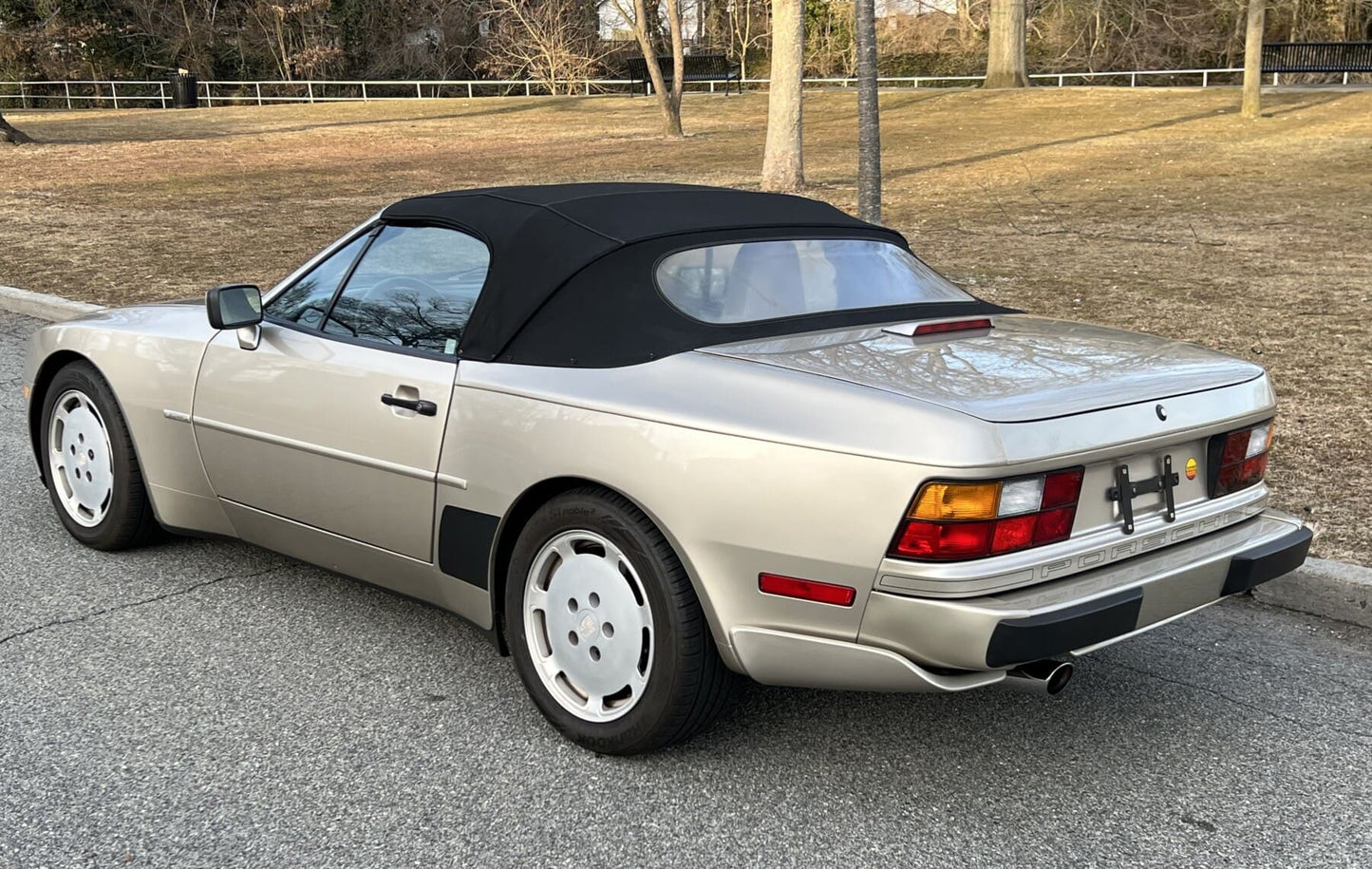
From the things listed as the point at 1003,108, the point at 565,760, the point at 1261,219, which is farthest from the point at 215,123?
the point at 565,760

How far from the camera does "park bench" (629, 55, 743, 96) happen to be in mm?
41119

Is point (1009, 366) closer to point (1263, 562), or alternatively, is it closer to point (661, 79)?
point (1263, 562)

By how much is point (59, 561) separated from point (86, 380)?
67 centimetres

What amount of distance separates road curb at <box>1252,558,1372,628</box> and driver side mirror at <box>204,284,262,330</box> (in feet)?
11.5

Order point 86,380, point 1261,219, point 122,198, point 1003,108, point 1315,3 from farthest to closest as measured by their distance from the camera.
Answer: point 1315,3
point 1003,108
point 122,198
point 1261,219
point 86,380

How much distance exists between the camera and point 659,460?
10.0 ft

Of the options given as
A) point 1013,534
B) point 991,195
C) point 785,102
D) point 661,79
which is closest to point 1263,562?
point 1013,534

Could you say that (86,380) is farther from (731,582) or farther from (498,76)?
(498,76)

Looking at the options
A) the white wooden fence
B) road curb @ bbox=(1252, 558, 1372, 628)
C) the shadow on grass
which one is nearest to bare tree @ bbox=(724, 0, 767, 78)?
the white wooden fence

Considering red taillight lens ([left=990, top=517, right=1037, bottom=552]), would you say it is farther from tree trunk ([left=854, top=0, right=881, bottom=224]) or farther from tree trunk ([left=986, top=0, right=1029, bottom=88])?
tree trunk ([left=986, top=0, right=1029, bottom=88])

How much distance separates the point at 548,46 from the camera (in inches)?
1667

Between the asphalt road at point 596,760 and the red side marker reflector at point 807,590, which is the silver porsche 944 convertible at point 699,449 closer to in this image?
Result: the red side marker reflector at point 807,590

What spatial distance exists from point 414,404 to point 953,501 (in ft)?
5.24

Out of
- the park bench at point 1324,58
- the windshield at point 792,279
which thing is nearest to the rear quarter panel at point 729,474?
the windshield at point 792,279
